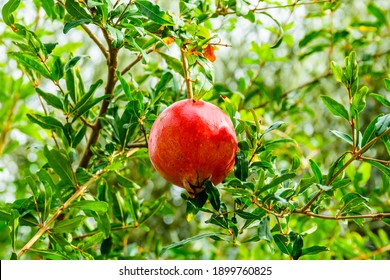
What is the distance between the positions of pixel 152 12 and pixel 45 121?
35 cm

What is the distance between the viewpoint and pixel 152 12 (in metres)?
0.85

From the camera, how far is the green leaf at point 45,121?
1.05m

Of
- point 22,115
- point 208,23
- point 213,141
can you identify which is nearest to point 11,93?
point 22,115

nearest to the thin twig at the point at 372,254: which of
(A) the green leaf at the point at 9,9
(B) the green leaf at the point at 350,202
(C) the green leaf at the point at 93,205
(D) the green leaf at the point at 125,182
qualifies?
(B) the green leaf at the point at 350,202

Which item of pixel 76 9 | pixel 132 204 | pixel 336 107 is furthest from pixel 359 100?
pixel 132 204

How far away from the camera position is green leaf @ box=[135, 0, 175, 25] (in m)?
0.85

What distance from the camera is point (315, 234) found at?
1559 mm

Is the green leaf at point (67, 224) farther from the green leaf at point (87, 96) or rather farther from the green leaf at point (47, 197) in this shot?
the green leaf at point (87, 96)

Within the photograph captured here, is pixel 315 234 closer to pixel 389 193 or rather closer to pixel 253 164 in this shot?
pixel 389 193

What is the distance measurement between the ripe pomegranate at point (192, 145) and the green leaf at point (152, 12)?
0.45ft

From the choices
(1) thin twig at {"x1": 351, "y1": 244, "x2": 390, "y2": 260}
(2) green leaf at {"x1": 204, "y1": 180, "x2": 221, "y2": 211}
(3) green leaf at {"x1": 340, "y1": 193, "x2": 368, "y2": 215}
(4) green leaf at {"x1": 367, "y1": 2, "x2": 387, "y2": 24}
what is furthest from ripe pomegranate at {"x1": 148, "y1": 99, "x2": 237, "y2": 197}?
(4) green leaf at {"x1": 367, "y1": 2, "x2": 387, "y2": 24}

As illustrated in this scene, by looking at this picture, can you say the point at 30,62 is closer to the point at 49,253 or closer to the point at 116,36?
the point at 116,36

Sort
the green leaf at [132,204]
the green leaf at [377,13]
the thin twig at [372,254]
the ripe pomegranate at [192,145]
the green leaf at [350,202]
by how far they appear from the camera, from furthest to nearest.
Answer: the green leaf at [377,13] → the thin twig at [372,254] → the green leaf at [132,204] → the green leaf at [350,202] → the ripe pomegranate at [192,145]
